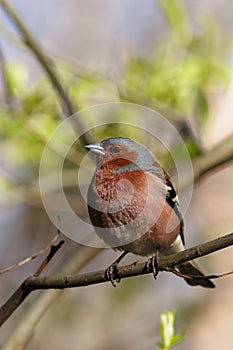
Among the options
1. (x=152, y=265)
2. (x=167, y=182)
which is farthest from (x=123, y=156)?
(x=152, y=265)

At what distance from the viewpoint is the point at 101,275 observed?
2.87 metres

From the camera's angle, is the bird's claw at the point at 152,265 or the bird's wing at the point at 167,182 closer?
the bird's claw at the point at 152,265

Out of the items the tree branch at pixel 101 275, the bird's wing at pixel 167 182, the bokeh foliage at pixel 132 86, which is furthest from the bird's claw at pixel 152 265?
the bokeh foliage at pixel 132 86

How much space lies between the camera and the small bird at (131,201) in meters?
3.50

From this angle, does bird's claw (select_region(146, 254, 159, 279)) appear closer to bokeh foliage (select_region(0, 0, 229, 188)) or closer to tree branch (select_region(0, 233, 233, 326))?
tree branch (select_region(0, 233, 233, 326))

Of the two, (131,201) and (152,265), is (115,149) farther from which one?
(152,265)

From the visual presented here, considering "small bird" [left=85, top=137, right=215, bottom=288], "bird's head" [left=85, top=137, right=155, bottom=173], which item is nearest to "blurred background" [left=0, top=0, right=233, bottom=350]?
"small bird" [left=85, top=137, right=215, bottom=288]

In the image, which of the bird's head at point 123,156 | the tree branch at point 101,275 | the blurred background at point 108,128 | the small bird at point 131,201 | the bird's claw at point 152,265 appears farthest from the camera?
the blurred background at point 108,128

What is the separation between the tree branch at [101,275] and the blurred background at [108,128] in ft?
1.92

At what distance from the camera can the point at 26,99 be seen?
4.75 m

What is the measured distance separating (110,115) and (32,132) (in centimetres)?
51

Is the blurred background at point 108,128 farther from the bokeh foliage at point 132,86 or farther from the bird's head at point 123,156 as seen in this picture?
the bird's head at point 123,156

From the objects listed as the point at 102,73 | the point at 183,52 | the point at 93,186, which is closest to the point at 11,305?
the point at 93,186

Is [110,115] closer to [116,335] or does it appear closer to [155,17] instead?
[116,335]
